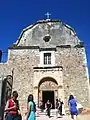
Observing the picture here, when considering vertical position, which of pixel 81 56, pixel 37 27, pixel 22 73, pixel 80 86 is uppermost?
pixel 37 27

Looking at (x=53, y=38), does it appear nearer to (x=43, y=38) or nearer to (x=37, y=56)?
(x=43, y=38)

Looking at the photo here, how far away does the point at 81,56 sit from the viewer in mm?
19953

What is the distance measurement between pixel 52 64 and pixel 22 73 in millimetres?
3006

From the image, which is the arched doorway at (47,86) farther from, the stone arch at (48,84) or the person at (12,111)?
the person at (12,111)

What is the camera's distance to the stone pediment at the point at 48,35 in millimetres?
20906

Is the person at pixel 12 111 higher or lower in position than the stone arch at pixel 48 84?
lower

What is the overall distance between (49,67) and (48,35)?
141 inches

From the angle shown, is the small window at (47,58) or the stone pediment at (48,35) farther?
the stone pediment at (48,35)

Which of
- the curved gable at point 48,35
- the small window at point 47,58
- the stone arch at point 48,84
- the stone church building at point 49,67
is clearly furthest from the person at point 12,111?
the curved gable at point 48,35

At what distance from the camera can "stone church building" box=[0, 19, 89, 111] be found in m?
19.0

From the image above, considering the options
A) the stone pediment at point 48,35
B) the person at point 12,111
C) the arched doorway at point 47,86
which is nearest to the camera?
the person at point 12,111

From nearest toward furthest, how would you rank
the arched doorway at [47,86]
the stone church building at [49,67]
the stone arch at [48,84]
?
the stone church building at [49,67] < the arched doorway at [47,86] < the stone arch at [48,84]

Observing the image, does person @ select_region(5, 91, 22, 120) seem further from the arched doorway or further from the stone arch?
the stone arch

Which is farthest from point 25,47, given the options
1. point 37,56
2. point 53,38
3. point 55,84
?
point 55,84
